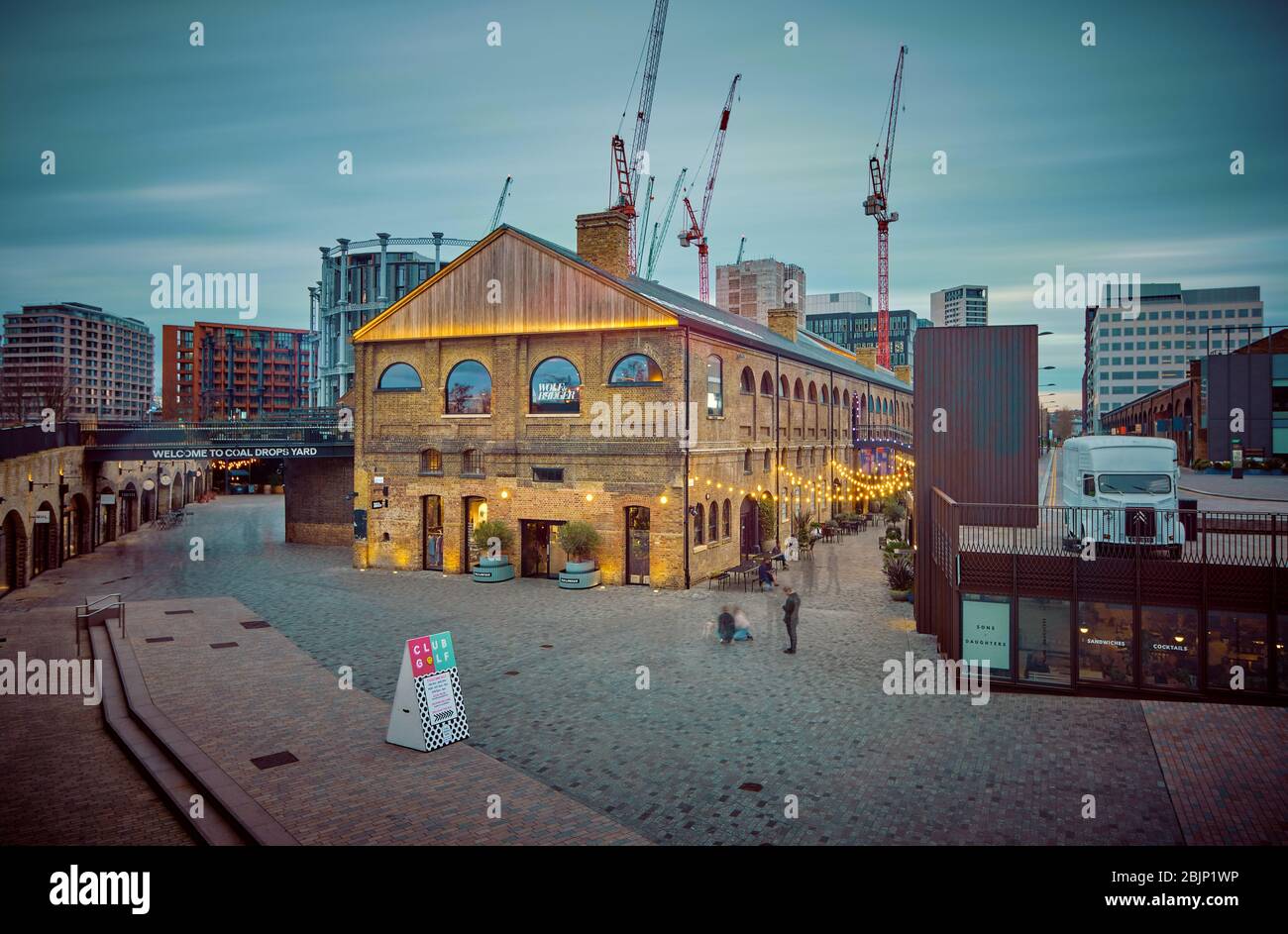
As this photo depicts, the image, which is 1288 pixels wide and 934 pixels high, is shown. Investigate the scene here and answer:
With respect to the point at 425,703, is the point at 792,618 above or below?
above

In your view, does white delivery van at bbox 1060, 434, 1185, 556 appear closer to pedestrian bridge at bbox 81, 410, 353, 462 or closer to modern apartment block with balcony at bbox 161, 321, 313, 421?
pedestrian bridge at bbox 81, 410, 353, 462

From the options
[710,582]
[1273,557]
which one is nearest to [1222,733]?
[1273,557]

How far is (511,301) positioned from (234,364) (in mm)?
159466

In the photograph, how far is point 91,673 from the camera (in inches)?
608

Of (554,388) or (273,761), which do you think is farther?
(554,388)

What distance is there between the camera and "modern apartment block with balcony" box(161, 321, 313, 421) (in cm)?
15888

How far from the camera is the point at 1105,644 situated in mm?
14555

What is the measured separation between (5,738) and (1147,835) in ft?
51.6

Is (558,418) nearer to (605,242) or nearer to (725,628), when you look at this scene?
(605,242)

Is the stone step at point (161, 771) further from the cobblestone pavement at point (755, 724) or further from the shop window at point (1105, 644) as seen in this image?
the shop window at point (1105, 644)

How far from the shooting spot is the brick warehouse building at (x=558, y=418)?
81.6ft

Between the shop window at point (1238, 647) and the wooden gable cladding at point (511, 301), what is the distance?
52.1 feet

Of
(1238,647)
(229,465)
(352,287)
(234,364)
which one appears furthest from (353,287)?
(1238,647)

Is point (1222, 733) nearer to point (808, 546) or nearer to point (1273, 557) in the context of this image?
point (1273, 557)
